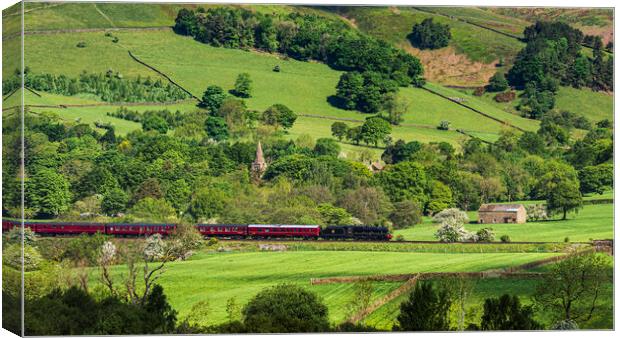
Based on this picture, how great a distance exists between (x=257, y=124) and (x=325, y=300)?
1464cm

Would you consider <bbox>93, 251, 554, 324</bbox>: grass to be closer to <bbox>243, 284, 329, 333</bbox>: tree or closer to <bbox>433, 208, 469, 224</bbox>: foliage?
<bbox>243, 284, 329, 333</bbox>: tree

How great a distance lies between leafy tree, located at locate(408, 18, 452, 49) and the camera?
95.2 m

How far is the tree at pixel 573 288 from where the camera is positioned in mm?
78312

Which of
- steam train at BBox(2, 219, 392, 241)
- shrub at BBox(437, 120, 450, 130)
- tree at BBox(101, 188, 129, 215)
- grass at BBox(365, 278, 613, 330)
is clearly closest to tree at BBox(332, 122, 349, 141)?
shrub at BBox(437, 120, 450, 130)

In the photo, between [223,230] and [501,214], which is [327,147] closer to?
[501,214]

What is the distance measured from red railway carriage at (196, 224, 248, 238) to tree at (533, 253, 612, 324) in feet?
46.3

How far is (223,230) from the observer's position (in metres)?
85.2

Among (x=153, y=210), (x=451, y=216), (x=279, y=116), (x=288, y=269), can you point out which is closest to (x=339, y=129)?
(x=279, y=116)

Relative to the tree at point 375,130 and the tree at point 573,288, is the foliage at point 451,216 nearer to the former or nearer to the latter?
the tree at point 375,130

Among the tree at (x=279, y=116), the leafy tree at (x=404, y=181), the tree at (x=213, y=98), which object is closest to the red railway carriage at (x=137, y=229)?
the tree at (x=213, y=98)

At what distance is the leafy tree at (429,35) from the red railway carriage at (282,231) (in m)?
13.6

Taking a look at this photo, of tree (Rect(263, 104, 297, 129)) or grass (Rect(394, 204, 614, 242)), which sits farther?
tree (Rect(263, 104, 297, 129))

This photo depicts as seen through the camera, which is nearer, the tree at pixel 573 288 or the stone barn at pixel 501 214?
the tree at pixel 573 288

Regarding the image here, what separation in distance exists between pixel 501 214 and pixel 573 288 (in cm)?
1074
